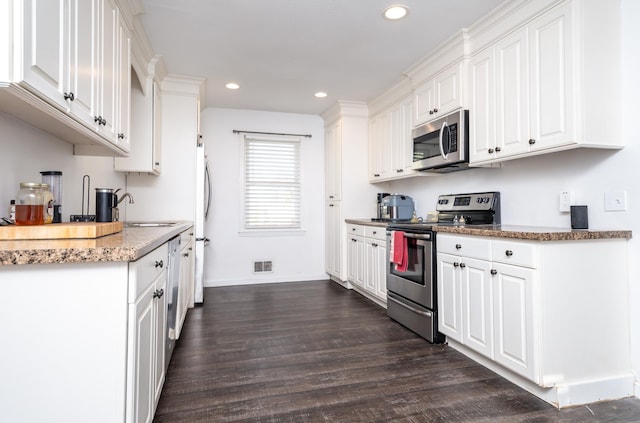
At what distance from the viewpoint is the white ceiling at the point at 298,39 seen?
8.40 feet

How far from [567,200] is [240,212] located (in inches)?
152

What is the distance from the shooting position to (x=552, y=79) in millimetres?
2178

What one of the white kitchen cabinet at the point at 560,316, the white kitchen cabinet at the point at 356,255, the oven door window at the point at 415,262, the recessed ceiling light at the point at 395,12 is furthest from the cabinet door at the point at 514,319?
the white kitchen cabinet at the point at 356,255

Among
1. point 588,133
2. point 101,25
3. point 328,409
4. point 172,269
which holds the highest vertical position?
point 101,25

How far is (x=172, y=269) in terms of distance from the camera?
7.47ft

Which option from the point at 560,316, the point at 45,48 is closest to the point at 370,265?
the point at 560,316

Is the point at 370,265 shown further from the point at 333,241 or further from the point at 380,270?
the point at 333,241

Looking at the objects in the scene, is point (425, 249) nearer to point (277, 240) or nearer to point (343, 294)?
point (343, 294)

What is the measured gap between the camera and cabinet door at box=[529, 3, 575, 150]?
208cm

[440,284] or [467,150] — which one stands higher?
[467,150]

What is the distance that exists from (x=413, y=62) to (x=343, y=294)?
275 centimetres

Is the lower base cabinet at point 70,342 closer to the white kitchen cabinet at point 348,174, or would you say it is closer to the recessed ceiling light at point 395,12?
the recessed ceiling light at point 395,12

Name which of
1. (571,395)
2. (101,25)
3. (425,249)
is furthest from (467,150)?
(101,25)

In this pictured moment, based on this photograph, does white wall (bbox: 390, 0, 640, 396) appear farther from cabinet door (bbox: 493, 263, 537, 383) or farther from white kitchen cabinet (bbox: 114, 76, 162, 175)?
white kitchen cabinet (bbox: 114, 76, 162, 175)
